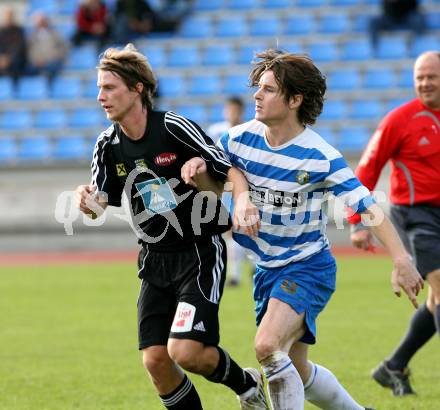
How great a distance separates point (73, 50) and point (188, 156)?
17.0 m

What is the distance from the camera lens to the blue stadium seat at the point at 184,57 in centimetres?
2145

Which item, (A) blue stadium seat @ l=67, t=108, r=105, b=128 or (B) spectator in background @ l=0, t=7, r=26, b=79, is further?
(B) spectator in background @ l=0, t=7, r=26, b=79

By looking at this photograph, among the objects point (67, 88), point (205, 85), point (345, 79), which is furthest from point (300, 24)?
point (67, 88)

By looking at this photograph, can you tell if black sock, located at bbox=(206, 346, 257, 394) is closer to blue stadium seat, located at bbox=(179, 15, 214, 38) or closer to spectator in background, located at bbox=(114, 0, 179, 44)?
spectator in background, located at bbox=(114, 0, 179, 44)

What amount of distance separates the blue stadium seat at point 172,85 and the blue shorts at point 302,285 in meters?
15.6

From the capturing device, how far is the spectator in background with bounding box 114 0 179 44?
21.0m

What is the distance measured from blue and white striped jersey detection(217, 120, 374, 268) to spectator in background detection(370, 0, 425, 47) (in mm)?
15529

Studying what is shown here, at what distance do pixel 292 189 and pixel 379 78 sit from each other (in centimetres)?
1549

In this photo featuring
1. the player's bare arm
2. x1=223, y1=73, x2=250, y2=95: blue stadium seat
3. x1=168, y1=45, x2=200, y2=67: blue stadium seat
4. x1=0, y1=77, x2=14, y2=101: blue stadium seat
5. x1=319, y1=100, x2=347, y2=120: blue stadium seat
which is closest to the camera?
the player's bare arm

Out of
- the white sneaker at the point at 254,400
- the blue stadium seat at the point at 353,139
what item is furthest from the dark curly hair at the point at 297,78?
the blue stadium seat at the point at 353,139

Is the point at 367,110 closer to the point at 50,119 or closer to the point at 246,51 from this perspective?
the point at 246,51

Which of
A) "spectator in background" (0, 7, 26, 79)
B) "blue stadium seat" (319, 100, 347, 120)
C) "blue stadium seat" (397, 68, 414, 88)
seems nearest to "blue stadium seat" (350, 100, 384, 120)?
"blue stadium seat" (319, 100, 347, 120)

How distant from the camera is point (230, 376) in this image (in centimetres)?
547

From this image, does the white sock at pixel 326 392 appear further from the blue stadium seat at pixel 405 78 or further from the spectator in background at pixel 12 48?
the spectator in background at pixel 12 48
